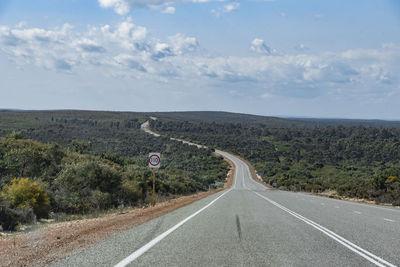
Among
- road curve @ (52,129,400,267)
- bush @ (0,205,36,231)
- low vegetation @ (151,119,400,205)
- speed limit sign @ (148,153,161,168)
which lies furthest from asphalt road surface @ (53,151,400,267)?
low vegetation @ (151,119,400,205)

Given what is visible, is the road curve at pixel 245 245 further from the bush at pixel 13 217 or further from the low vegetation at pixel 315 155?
the low vegetation at pixel 315 155

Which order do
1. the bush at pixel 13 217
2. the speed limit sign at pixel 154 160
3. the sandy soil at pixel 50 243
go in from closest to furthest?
the sandy soil at pixel 50 243 → the bush at pixel 13 217 → the speed limit sign at pixel 154 160

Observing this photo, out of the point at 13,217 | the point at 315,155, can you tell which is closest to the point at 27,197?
the point at 13,217

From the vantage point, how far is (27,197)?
1313 cm

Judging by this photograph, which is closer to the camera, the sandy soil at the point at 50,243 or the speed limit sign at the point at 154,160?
the sandy soil at the point at 50,243

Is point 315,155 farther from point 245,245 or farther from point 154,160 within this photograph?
point 245,245

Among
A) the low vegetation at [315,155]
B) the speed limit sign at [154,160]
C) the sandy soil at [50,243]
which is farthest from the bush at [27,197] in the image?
the low vegetation at [315,155]

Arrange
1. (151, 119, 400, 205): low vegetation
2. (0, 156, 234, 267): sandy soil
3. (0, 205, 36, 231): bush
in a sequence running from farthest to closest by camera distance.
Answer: (151, 119, 400, 205): low vegetation → (0, 205, 36, 231): bush → (0, 156, 234, 267): sandy soil

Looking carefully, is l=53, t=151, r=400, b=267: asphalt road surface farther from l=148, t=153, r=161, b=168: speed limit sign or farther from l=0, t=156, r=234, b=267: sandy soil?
l=148, t=153, r=161, b=168: speed limit sign

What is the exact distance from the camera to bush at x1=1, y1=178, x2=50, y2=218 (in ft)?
41.9

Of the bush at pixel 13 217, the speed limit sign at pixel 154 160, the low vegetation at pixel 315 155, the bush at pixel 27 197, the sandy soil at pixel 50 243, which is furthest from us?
the low vegetation at pixel 315 155

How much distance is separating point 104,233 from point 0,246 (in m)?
2.21

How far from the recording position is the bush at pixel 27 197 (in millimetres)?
12773

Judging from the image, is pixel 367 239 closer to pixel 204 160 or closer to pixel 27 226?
pixel 27 226
